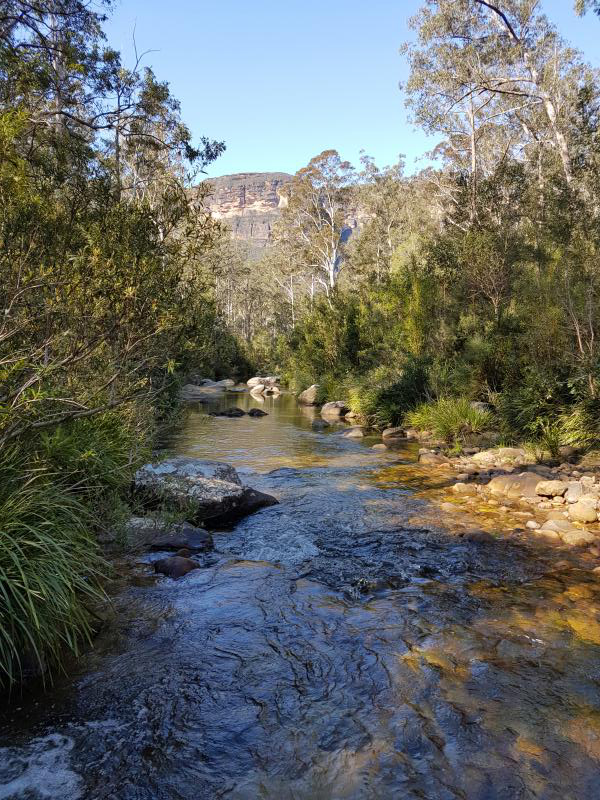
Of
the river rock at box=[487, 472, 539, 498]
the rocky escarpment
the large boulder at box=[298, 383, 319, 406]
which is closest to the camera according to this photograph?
the river rock at box=[487, 472, 539, 498]

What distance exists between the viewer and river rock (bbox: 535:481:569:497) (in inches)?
315

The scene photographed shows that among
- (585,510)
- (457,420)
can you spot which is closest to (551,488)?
(585,510)

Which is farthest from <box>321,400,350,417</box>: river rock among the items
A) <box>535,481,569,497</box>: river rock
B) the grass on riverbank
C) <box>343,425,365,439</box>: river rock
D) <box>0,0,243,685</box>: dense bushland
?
the grass on riverbank

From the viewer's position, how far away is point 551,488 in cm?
805

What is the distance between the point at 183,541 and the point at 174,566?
2.63 feet

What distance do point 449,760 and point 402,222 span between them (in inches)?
1655

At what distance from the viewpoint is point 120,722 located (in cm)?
321

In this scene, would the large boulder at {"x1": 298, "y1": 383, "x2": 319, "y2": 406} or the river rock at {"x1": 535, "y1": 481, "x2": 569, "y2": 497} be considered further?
the large boulder at {"x1": 298, "y1": 383, "x2": 319, "y2": 406}

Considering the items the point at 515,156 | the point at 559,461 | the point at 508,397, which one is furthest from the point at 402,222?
the point at 559,461

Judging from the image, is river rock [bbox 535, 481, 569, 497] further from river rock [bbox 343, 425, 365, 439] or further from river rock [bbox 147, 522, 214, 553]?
river rock [bbox 343, 425, 365, 439]

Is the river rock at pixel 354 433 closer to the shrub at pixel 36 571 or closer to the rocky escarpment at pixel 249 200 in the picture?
the shrub at pixel 36 571

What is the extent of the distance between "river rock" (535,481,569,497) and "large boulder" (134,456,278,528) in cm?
404

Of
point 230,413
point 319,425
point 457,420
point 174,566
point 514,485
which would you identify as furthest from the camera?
point 230,413

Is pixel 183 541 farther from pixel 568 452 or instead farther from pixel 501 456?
pixel 568 452
